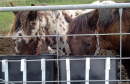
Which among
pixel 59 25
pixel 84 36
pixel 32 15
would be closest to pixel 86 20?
pixel 84 36

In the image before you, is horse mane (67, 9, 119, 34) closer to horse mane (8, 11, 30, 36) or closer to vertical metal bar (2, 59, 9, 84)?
horse mane (8, 11, 30, 36)

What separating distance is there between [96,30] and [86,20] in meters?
0.22

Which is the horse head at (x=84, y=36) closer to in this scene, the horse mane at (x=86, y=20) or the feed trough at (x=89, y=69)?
the horse mane at (x=86, y=20)

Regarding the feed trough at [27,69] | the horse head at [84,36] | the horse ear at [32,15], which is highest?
the horse ear at [32,15]

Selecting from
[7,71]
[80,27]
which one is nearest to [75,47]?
[80,27]

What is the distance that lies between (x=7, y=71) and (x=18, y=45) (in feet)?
2.60

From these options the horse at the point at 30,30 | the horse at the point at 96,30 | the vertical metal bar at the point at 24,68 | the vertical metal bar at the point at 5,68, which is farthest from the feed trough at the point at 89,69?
the horse at the point at 30,30

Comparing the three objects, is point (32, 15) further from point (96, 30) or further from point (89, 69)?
point (89, 69)

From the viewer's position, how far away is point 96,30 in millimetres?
2098

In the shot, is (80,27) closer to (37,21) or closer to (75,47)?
(75,47)

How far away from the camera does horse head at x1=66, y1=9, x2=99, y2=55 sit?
6.20ft

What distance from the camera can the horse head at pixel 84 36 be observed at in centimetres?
189

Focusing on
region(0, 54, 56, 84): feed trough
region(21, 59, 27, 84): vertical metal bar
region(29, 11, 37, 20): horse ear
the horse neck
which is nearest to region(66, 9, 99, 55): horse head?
the horse neck

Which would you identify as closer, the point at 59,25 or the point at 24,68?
the point at 24,68
